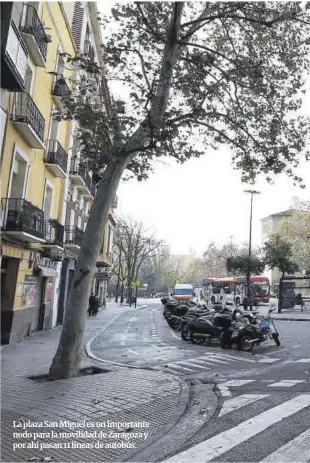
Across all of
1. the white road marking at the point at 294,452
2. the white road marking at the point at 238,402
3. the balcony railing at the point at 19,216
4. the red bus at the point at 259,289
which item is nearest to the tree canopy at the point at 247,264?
the red bus at the point at 259,289

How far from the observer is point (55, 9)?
15891 millimetres

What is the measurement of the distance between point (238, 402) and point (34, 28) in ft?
38.7

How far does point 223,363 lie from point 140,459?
6.00 meters

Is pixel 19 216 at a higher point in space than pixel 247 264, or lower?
lower

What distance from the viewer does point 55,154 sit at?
1625 cm

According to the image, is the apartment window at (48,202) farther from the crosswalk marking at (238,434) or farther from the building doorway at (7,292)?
the crosswalk marking at (238,434)

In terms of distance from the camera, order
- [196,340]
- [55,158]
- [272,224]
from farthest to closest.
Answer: [272,224]
[55,158]
[196,340]

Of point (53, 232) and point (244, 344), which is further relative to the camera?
point (53, 232)

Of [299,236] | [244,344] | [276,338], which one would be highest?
[299,236]

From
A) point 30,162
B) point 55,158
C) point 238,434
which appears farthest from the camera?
point 55,158

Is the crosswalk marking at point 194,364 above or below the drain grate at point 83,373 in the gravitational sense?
above

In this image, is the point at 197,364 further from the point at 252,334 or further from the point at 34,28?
the point at 34,28

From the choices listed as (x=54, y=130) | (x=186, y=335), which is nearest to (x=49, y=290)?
(x=186, y=335)

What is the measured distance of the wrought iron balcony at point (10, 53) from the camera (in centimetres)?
872
